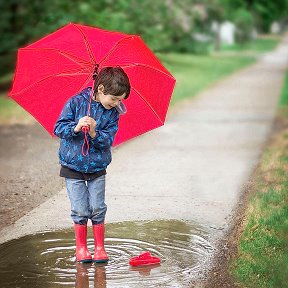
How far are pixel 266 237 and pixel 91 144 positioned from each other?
5.26 feet

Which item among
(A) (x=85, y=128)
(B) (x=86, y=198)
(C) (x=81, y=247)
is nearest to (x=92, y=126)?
(A) (x=85, y=128)

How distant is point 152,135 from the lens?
11.8 m

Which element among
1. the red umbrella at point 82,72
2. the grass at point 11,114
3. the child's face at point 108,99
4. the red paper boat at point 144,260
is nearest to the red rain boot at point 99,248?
the red paper boat at point 144,260

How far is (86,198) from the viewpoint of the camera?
215 inches

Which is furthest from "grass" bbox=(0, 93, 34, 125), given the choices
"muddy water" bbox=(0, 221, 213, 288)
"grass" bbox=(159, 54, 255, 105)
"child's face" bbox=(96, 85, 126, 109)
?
"child's face" bbox=(96, 85, 126, 109)

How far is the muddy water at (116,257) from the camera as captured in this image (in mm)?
5082

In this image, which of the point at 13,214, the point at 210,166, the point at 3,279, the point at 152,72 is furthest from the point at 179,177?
the point at 3,279

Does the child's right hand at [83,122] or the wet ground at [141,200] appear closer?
the child's right hand at [83,122]

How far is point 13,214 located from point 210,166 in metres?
3.15

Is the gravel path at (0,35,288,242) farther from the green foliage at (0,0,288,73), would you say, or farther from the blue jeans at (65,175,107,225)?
the green foliage at (0,0,288,73)

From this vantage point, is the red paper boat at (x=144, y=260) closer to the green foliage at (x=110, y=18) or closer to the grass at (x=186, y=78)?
the grass at (x=186, y=78)

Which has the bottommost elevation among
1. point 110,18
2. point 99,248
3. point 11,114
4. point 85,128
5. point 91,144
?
point 99,248

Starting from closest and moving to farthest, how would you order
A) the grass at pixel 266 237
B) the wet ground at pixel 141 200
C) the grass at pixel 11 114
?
the grass at pixel 266 237 < the wet ground at pixel 141 200 < the grass at pixel 11 114

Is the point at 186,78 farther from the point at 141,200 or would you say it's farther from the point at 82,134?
the point at 82,134
